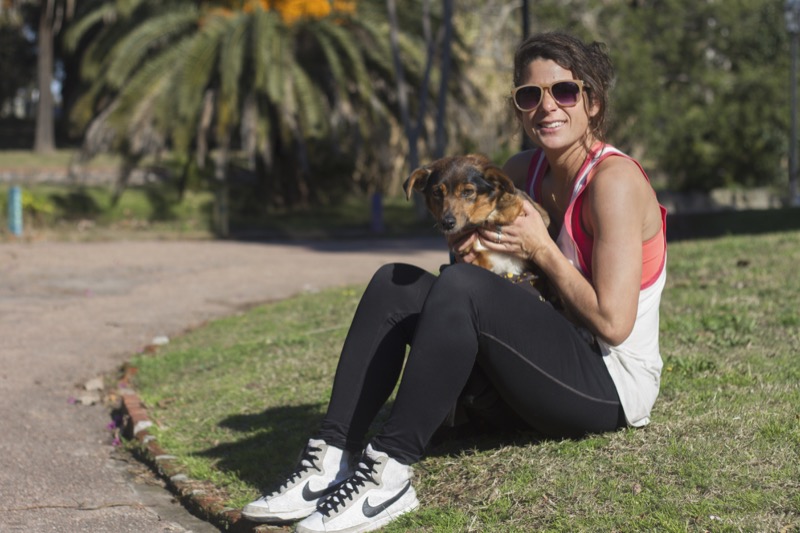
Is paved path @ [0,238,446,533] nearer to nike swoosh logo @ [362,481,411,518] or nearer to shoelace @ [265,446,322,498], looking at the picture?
shoelace @ [265,446,322,498]

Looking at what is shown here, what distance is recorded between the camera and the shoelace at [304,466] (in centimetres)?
377

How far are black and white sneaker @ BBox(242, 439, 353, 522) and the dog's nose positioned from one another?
89cm

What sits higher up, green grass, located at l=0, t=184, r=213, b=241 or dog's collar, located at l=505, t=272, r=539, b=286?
dog's collar, located at l=505, t=272, r=539, b=286

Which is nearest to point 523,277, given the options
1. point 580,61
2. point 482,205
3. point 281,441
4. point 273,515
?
point 482,205

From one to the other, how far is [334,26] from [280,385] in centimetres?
1419

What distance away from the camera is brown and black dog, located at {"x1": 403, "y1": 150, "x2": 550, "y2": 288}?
3852mm

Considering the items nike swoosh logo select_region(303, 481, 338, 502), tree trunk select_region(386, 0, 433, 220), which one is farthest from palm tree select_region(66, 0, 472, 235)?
nike swoosh logo select_region(303, 481, 338, 502)

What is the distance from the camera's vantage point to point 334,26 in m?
19.2

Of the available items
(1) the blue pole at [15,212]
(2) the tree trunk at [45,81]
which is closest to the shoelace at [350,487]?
(1) the blue pole at [15,212]

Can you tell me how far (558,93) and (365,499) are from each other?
Answer: 1.54 metres

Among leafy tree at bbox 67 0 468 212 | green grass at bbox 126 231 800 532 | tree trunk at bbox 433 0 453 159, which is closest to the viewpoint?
green grass at bbox 126 231 800 532

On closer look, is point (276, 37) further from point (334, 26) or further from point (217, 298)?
point (217, 298)

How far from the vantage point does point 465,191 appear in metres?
3.96

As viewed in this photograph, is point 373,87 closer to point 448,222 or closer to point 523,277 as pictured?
point 448,222
